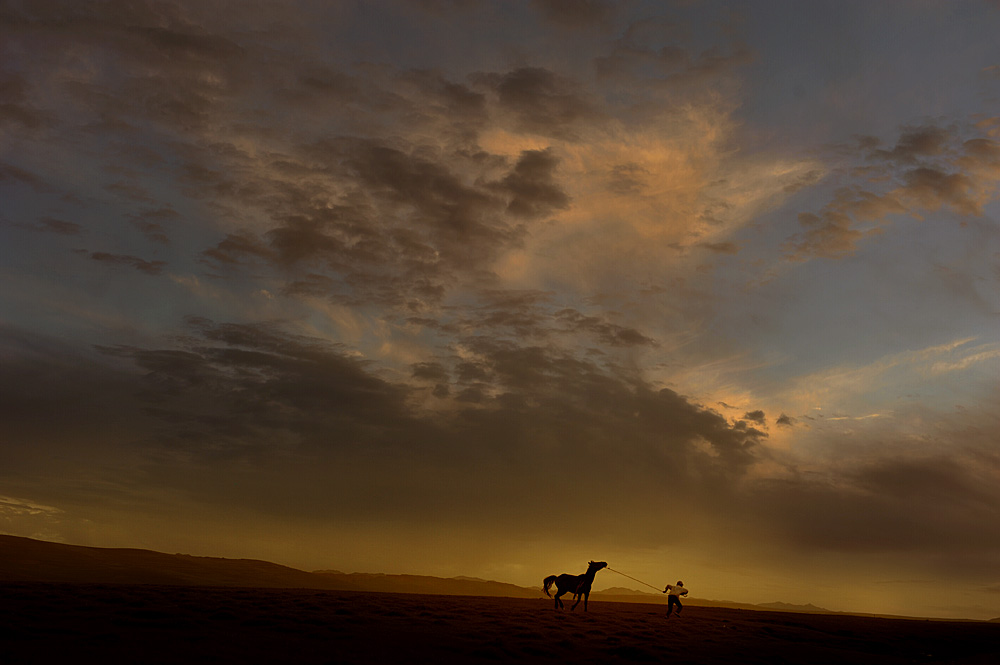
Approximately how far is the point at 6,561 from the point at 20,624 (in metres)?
85.7

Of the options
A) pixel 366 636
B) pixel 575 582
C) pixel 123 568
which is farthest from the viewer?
pixel 123 568

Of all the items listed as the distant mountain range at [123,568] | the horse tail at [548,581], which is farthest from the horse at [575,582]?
the distant mountain range at [123,568]

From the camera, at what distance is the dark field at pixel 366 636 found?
2067 centimetres

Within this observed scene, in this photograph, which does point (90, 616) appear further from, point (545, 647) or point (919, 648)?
point (919, 648)

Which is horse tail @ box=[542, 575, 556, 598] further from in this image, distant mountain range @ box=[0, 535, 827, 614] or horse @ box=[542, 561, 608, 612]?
distant mountain range @ box=[0, 535, 827, 614]

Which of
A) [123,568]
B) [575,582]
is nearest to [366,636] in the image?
[575,582]

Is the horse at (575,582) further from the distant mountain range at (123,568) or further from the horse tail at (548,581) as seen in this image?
the distant mountain range at (123,568)

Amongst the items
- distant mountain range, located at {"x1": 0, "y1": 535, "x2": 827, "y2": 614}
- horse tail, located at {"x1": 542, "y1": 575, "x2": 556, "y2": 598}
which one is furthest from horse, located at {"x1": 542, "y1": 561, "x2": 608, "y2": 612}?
distant mountain range, located at {"x1": 0, "y1": 535, "x2": 827, "y2": 614}

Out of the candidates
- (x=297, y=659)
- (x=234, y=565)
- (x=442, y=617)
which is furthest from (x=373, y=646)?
(x=234, y=565)

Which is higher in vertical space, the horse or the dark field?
the horse

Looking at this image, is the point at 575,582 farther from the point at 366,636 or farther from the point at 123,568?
the point at 123,568

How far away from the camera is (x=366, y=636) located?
2533 cm

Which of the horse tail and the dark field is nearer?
the dark field

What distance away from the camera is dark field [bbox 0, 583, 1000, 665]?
20.7 metres
